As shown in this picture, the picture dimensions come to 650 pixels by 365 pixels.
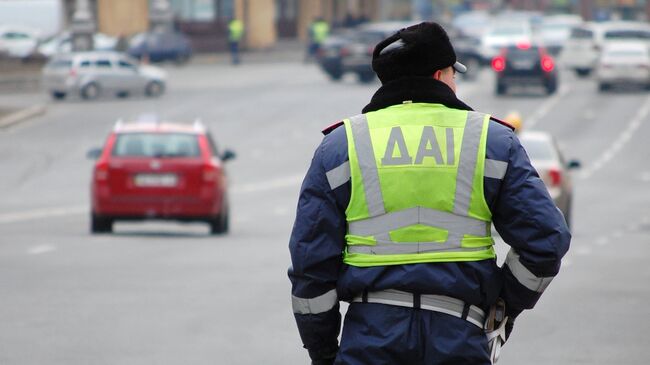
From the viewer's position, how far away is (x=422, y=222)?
190 inches

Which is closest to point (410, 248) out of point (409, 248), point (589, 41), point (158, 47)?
point (409, 248)

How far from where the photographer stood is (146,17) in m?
72.4

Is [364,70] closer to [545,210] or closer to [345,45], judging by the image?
[345,45]

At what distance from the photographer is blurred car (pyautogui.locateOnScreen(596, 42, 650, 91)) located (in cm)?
5181

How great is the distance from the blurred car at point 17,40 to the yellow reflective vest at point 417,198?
59.3m

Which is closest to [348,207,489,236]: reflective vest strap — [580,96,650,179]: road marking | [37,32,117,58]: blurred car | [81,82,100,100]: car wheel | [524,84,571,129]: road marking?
[580,96,650,179]: road marking

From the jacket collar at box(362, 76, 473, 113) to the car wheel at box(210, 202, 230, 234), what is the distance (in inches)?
628

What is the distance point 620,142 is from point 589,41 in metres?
16.7

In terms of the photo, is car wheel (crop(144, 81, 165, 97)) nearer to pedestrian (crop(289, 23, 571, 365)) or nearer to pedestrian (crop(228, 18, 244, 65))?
pedestrian (crop(228, 18, 244, 65))

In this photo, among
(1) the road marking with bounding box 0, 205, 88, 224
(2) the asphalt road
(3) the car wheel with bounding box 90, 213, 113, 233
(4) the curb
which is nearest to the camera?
(2) the asphalt road

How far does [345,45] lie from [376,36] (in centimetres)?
112

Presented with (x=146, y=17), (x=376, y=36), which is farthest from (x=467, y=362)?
(x=146, y=17)

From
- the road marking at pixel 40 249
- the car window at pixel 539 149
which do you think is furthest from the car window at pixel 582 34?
the road marking at pixel 40 249

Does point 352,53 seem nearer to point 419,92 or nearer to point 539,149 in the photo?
point 539,149
